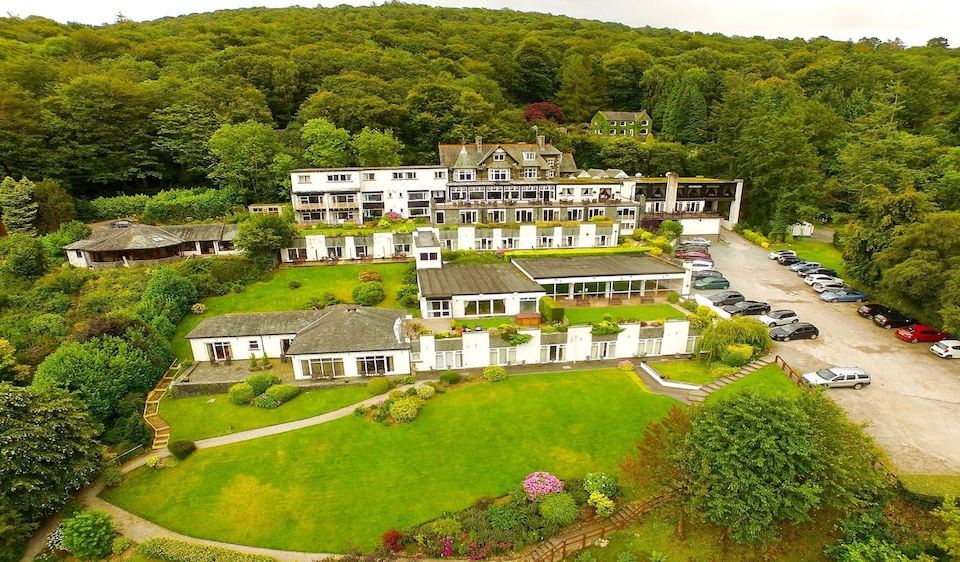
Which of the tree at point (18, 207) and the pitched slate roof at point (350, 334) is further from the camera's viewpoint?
the tree at point (18, 207)

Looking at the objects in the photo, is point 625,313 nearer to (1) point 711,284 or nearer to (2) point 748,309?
(2) point 748,309

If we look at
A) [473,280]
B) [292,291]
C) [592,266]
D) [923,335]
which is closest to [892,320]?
[923,335]

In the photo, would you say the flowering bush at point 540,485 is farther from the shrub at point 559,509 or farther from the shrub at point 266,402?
the shrub at point 266,402

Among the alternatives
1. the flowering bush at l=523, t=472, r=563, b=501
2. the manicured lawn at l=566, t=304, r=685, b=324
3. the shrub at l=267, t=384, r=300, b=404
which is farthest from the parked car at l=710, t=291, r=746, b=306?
the shrub at l=267, t=384, r=300, b=404

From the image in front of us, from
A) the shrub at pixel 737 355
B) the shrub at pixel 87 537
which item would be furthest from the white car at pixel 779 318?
the shrub at pixel 87 537

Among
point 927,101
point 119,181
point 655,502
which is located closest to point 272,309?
point 655,502

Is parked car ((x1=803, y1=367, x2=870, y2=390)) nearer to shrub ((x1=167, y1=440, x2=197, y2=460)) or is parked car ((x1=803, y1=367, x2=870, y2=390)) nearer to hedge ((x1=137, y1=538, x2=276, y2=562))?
hedge ((x1=137, y1=538, x2=276, y2=562))

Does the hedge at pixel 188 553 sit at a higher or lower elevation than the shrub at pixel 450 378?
lower
